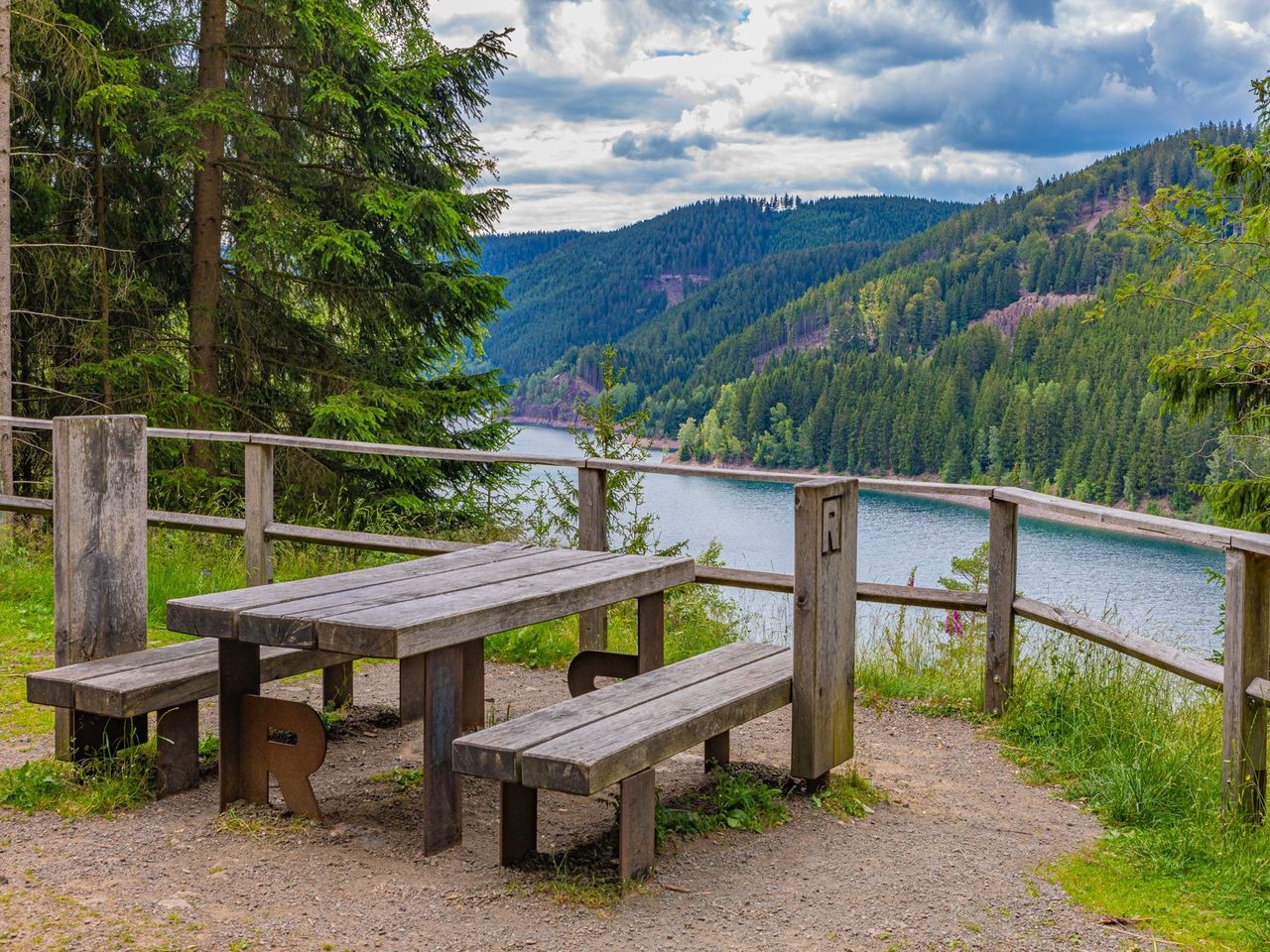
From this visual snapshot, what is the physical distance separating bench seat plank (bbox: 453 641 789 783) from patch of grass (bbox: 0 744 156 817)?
134cm

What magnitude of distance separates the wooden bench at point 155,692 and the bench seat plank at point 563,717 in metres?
0.97

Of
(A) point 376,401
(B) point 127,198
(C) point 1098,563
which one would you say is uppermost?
(B) point 127,198

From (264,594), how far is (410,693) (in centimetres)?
134

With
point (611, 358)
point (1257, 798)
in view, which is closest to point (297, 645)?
point (1257, 798)

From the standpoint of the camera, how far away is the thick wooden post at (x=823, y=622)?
3596 millimetres

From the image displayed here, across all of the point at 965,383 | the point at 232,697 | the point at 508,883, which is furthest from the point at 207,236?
the point at 965,383

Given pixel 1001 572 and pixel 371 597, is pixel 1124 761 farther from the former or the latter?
pixel 371 597

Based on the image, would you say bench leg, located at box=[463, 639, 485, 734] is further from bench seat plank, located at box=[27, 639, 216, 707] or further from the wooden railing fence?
the wooden railing fence

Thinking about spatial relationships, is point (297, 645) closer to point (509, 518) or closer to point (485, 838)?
point (485, 838)

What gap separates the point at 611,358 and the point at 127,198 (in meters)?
5.70

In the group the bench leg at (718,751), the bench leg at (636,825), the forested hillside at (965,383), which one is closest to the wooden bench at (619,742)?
the bench leg at (636,825)

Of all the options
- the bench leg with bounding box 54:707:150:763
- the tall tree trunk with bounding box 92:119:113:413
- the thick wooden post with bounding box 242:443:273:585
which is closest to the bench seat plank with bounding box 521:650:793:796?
the bench leg with bounding box 54:707:150:763

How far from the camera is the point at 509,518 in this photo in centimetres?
1095

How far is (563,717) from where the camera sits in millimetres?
3100
